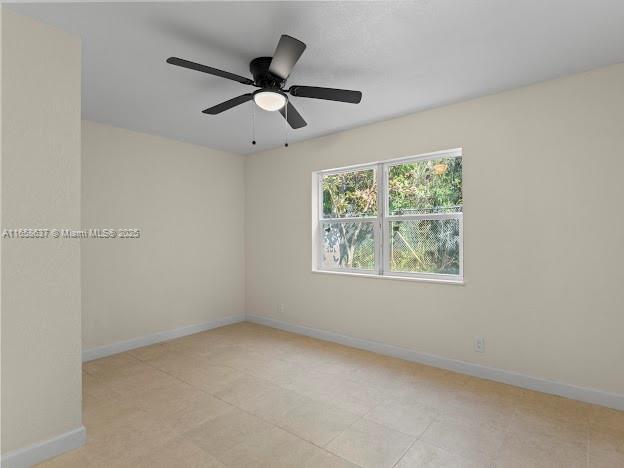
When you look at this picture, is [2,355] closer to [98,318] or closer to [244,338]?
[98,318]

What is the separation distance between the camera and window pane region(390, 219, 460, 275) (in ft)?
10.9

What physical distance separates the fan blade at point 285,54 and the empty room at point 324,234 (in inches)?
0.7

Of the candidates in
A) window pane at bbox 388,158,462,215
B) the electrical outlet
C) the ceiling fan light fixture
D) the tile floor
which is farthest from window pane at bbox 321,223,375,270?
the ceiling fan light fixture

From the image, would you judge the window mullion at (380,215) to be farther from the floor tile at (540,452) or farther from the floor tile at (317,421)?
the floor tile at (540,452)

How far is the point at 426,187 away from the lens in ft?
11.5

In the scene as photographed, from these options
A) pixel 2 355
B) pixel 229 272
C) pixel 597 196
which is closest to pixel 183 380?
pixel 2 355

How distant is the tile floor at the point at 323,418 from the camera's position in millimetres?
1942

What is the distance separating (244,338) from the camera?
4.20m

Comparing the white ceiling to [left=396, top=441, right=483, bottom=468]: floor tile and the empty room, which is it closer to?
the empty room

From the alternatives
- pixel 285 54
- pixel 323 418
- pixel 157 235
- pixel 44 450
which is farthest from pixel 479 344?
pixel 157 235

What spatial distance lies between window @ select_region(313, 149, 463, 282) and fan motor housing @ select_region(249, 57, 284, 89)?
1848 millimetres

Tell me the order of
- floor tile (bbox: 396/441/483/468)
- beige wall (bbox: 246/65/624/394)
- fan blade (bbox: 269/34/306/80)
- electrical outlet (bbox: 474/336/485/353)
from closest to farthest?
fan blade (bbox: 269/34/306/80)
floor tile (bbox: 396/441/483/468)
beige wall (bbox: 246/65/624/394)
electrical outlet (bbox: 474/336/485/353)

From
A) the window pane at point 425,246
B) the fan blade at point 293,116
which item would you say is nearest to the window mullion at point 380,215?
the window pane at point 425,246

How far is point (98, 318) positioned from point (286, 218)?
2481mm
